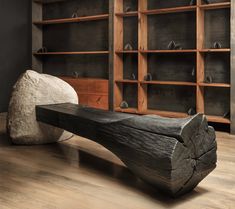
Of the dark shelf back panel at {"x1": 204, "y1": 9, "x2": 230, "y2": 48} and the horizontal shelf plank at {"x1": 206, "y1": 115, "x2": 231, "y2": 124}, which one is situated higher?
the dark shelf back panel at {"x1": 204, "y1": 9, "x2": 230, "y2": 48}

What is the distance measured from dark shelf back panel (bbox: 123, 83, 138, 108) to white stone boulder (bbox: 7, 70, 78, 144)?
175 cm

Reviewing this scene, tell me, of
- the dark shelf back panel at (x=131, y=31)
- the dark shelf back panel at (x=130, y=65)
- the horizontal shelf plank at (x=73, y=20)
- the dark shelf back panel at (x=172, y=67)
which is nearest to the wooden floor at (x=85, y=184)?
the dark shelf back panel at (x=172, y=67)

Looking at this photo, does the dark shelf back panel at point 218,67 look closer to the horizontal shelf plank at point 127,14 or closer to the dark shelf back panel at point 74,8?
the horizontal shelf plank at point 127,14

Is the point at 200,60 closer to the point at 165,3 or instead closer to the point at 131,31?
the point at 165,3

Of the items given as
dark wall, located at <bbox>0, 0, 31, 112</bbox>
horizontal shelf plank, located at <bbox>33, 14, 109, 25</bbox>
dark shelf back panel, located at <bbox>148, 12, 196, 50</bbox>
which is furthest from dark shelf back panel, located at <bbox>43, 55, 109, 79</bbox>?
dark shelf back panel, located at <bbox>148, 12, 196, 50</bbox>

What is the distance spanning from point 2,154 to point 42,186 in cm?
105

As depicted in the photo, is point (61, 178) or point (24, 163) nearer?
point (61, 178)

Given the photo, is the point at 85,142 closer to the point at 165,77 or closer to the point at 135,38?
the point at 165,77

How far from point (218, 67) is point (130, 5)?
5.55ft

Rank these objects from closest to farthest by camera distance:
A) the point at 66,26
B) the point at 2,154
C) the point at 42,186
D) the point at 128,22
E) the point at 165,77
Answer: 1. the point at 42,186
2. the point at 2,154
3. the point at 165,77
4. the point at 128,22
5. the point at 66,26

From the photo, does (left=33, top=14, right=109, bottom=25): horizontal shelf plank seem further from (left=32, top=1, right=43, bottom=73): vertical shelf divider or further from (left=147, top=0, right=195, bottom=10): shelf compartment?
(left=147, top=0, right=195, bottom=10): shelf compartment

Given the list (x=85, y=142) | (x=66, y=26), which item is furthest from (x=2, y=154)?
(x=66, y=26)

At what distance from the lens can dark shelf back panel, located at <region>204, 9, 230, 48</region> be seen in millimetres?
4449

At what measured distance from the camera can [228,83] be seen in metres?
4.48
